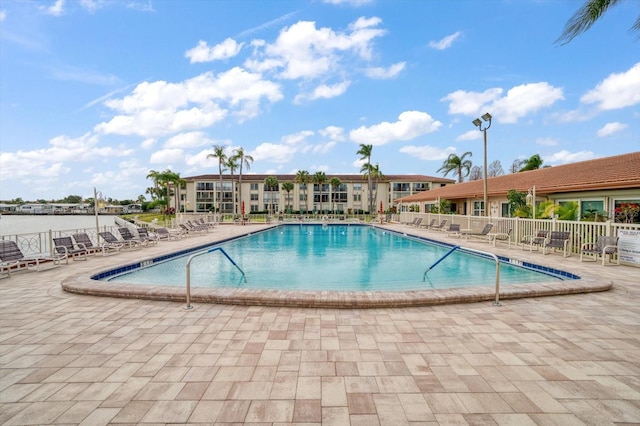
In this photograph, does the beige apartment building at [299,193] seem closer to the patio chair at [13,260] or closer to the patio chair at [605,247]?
the patio chair at [605,247]

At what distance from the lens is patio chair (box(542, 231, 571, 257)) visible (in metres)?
10.9

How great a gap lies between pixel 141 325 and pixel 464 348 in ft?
14.0

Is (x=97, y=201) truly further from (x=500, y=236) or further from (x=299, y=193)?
(x=299, y=193)

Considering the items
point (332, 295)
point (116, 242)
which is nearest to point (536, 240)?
point (332, 295)

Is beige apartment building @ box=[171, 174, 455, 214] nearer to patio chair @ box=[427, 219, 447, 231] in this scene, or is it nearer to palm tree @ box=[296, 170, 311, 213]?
palm tree @ box=[296, 170, 311, 213]

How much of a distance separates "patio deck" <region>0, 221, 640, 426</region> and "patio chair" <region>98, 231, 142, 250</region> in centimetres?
733

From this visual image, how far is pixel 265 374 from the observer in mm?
3082

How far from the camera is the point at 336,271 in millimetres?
10250

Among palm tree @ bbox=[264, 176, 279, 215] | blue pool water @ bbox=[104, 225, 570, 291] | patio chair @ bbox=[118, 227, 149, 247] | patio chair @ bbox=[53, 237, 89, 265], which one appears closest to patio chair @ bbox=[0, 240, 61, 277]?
patio chair @ bbox=[53, 237, 89, 265]

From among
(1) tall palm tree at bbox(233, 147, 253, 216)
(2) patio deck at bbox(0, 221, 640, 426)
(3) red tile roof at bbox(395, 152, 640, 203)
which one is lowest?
(2) patio deck at bbox(0, 221, 640, 426)

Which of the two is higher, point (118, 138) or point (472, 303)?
point (118, 138)

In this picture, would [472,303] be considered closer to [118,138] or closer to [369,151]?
[118,138]

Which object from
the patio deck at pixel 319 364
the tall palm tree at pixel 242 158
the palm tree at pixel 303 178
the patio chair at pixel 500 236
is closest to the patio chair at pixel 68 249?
the patio deck at pixel 319 364

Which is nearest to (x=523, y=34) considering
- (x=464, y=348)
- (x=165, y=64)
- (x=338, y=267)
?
(x=338, y=267)
